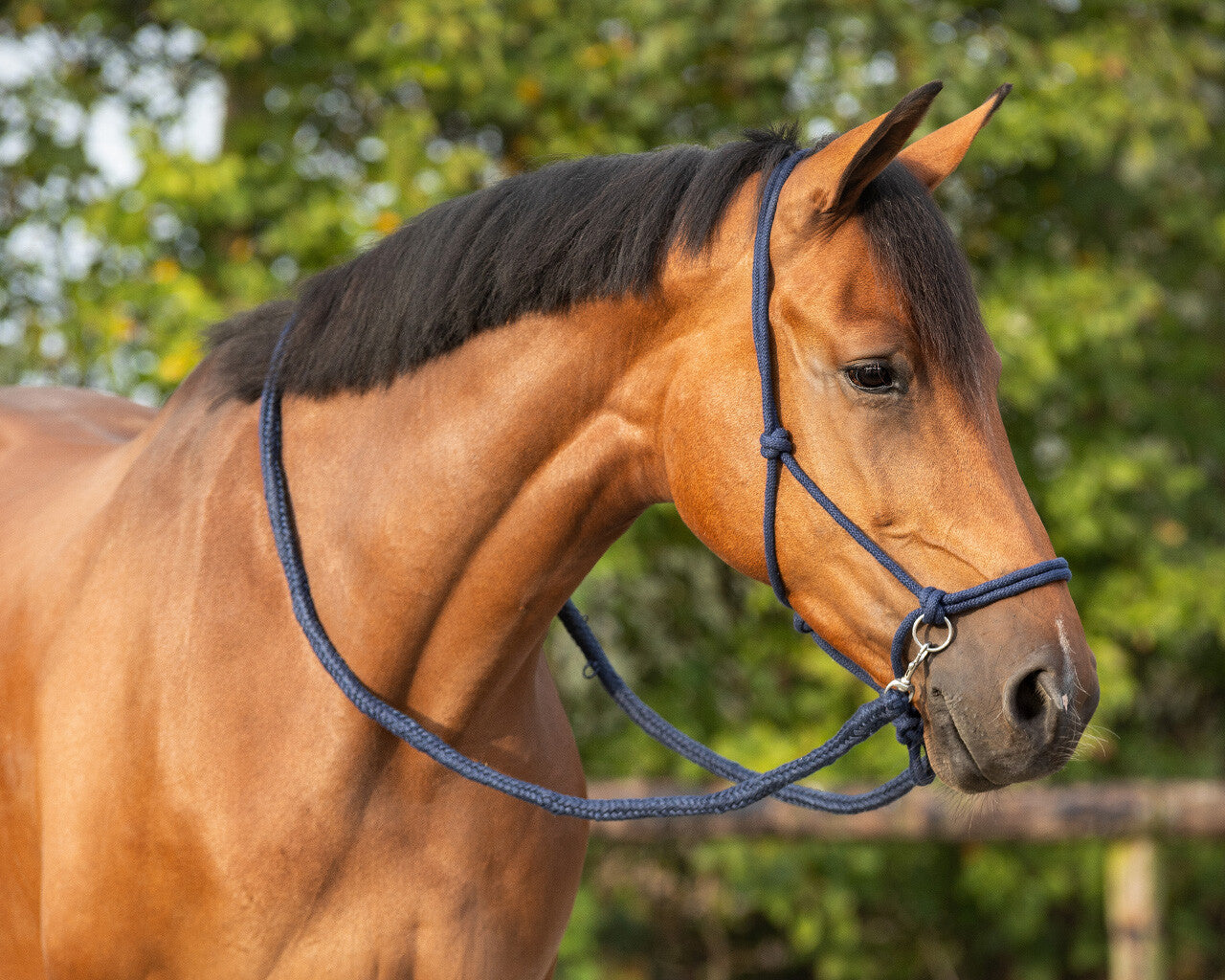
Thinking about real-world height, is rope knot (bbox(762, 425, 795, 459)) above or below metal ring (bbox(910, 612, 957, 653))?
above

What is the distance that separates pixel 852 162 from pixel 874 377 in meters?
0.28

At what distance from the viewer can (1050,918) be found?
17.5ft

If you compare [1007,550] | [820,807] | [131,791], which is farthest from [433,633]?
[1007,550]

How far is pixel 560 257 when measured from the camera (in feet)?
5.51

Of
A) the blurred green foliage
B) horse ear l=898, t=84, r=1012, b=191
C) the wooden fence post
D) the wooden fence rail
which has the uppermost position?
horse ear l=898, t=84, r=1012, b=191

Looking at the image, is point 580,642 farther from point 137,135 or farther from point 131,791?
point 137,135

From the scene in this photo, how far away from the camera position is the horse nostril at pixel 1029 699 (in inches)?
55.5

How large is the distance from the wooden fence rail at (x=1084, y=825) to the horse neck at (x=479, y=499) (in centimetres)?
238

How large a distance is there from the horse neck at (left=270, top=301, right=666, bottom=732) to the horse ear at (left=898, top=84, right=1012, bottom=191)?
47 cm

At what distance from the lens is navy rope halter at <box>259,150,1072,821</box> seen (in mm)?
1468

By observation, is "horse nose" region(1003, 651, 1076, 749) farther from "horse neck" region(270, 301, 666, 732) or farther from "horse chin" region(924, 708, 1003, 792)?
"horse neck" region(270, 301, 666, 732)

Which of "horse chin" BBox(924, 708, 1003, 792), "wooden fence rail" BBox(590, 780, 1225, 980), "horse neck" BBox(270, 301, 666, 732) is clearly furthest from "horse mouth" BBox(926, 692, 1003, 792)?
"wooden fence rail" BBox(590, 780, 1225, 980)

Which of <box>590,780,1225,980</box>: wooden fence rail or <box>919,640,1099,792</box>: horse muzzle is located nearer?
<box>919,640,1099,792</box>: horse muzzle

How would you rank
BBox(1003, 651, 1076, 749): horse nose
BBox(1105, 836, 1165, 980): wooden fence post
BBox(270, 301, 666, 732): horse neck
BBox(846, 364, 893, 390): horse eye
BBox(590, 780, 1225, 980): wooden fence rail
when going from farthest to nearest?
BBox(1105, 836, 1165, 980): wooden fence post < BBox(590, 780, 1225, 980): wooden fence rail < BBox(270, 301, 666, 732): horse neck < BBox(846, 364, 893, 390): horse eye < BBox(1003, 651, 1076, 749): horse nose
